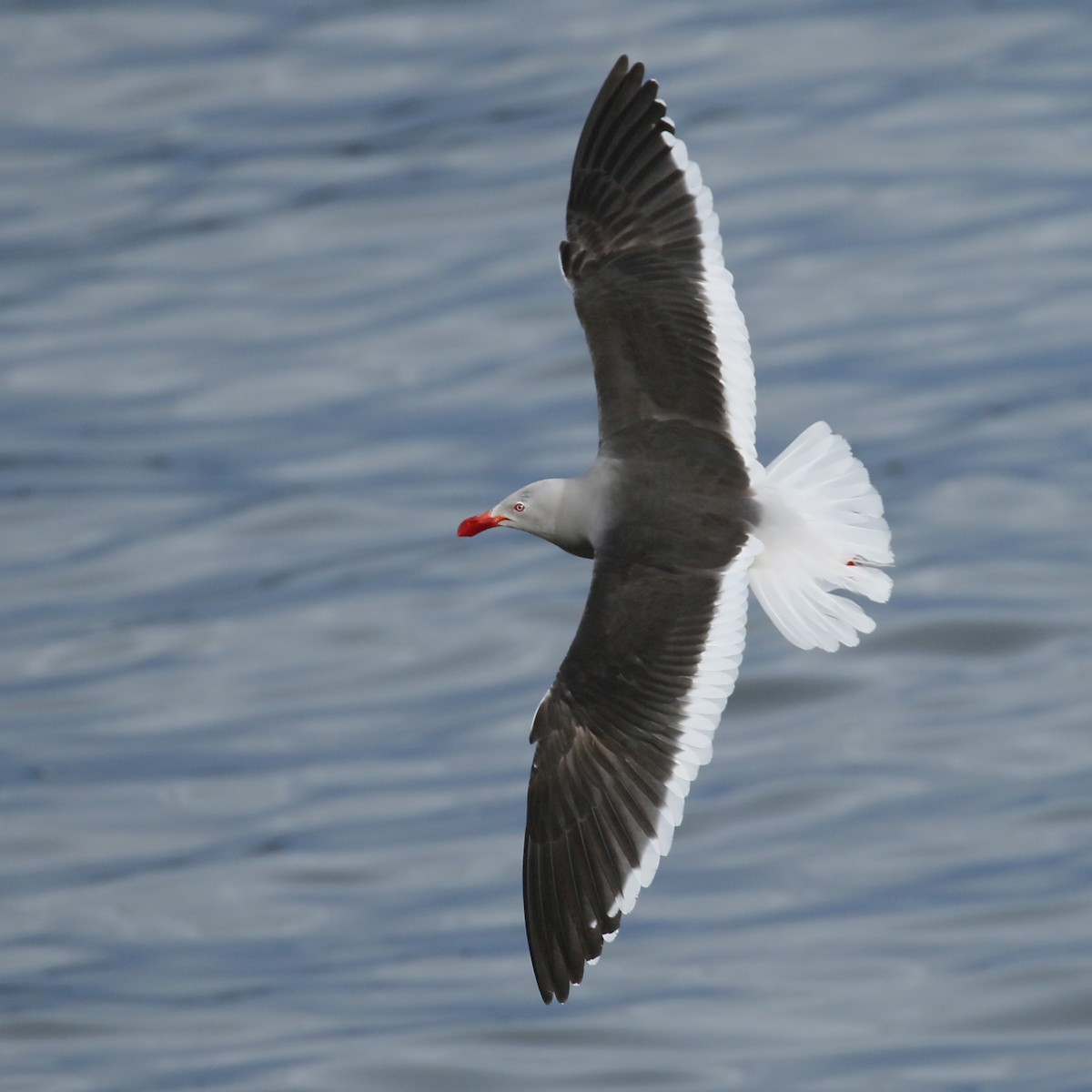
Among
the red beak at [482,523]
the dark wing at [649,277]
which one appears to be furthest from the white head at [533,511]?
the dark wing at [649,277]

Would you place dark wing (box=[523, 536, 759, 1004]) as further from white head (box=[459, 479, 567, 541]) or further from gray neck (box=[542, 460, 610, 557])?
white head (box=[459, 479, 567, 541])

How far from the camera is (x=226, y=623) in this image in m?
14.2

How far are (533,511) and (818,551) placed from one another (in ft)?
2.86

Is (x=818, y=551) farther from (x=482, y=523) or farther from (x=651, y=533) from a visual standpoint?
(x=482, y=523)

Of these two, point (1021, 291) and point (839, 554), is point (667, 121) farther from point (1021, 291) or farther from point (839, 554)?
point (1021, 291)

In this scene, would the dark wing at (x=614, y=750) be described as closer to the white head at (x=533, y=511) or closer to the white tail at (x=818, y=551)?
the white tail at (x=818, y=551)

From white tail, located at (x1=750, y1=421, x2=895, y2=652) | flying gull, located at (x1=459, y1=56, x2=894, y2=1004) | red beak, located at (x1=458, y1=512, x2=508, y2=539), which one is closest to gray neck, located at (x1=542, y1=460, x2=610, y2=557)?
flying gull, located at (x1=459, y1=56, x2=894, y2=1004)

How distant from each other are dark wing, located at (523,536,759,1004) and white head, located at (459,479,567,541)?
1.65ft

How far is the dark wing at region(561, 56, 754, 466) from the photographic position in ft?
25.9

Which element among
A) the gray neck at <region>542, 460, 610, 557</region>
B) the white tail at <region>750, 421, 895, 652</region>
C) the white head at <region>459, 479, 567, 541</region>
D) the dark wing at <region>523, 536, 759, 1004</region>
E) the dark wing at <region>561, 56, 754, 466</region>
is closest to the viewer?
the dark wing at <region>523, 536, 759, 1004</region>

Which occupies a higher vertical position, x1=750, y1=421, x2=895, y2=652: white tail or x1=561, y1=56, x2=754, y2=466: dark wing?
x1=561, y1=56, x2=754, y2=466: dark wing

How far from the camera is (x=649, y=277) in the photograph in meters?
8.12

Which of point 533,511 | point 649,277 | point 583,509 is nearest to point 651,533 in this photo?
point 583,509

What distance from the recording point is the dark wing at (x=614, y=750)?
7117mm
